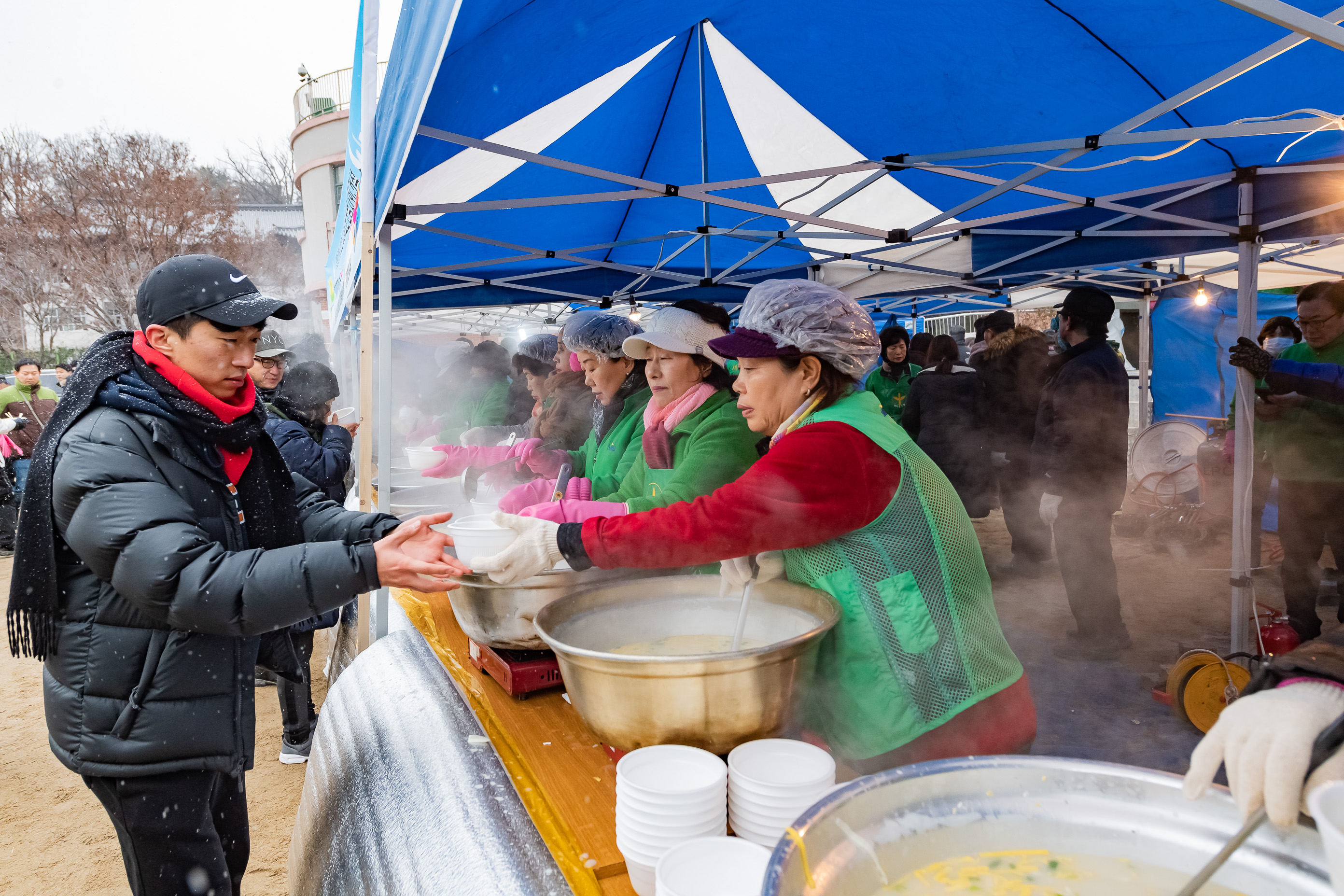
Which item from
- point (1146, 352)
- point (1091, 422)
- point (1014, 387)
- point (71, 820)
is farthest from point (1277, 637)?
point (1146, 352)

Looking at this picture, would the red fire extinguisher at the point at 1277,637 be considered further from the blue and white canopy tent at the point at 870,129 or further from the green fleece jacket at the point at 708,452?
the green fleece jacket at the point at 708,452

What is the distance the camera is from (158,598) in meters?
1.43

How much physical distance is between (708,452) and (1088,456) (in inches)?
119

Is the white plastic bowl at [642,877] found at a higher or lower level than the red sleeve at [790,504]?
lower

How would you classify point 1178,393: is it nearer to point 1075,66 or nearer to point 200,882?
point 1075,66

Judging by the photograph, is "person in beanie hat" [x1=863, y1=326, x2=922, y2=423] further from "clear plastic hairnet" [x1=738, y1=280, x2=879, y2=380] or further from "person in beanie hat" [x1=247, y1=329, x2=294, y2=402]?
"clear plastic hairnet" [x1=738, y1=280, x2=879, y2=380]

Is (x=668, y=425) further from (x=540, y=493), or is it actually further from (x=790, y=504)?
(x=790, y=504)

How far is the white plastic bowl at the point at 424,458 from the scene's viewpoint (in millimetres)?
3945

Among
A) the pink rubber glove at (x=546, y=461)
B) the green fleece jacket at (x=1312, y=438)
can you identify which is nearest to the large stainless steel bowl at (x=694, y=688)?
the pink rubber glove at (x=546, y=461)

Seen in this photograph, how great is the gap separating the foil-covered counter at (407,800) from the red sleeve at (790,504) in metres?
0.56

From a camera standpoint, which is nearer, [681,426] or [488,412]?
[681,426]

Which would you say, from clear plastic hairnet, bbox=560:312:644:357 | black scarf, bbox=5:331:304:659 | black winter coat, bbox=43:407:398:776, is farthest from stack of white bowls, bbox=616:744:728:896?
clear plastic hairnet, bbox=560:312:644:357

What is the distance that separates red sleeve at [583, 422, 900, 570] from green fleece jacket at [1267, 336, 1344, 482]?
3.62 m

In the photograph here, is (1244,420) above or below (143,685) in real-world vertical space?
above
